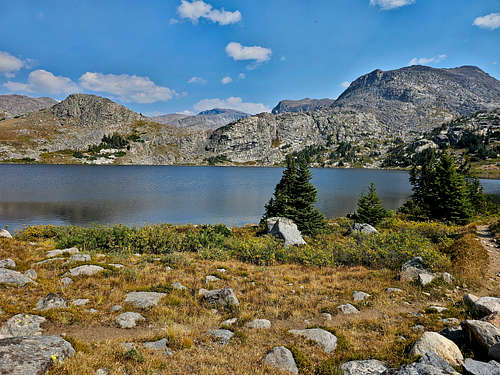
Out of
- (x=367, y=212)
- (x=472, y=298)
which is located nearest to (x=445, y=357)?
(x=472, y=298)

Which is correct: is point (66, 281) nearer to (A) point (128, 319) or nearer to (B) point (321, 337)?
(A) point (128, 319)

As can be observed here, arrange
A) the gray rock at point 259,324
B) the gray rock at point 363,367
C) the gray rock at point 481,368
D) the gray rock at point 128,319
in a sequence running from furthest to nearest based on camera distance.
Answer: the gray rock at point 259,324 → the gray rock at point 128,319 → the gray rock at point 363,367 → the gray rock at point 481,368

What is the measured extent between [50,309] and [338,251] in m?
18.8

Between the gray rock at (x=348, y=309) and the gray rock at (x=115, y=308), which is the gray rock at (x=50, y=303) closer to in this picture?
the gray rock at (x=115, y=308)

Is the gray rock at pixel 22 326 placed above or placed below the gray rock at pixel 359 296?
above

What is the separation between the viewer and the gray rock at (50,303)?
9430 mm

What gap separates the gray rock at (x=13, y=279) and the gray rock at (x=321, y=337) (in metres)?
11.4

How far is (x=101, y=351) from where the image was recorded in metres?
6.98

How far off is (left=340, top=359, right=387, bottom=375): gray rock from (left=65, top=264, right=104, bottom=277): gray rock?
12.6m

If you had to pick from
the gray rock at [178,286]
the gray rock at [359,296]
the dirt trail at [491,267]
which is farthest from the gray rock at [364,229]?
the gray rock at [178,286]

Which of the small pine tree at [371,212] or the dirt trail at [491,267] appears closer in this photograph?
the dirt trail at [491,267]

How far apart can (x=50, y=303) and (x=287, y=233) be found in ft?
68.3

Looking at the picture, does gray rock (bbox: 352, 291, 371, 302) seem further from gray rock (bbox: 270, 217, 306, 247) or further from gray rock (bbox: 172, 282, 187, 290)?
gray rock (bbox: 270, 217, 306, 247)

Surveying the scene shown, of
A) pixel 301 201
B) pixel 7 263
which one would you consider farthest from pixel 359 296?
pixel 301 201
